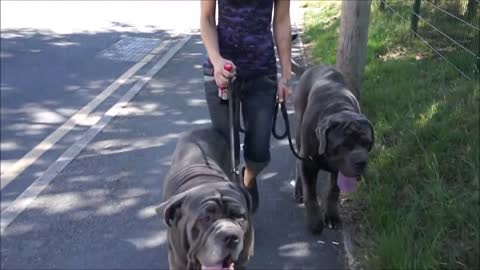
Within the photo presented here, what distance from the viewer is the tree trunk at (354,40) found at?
695cm

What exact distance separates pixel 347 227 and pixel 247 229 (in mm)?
1794

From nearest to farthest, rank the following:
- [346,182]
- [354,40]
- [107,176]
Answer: [346,182]
[107,176]
[354,40]

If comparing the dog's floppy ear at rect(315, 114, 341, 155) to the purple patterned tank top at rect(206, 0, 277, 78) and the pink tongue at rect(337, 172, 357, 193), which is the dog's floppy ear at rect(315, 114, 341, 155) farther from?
the purple patterned tank top at rect(206, 0, 277, 78)

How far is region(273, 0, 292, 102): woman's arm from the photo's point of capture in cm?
428

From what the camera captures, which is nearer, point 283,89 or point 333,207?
point 283,89

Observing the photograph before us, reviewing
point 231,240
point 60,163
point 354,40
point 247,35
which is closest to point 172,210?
point 231,240

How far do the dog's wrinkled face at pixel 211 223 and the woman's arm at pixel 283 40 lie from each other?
4.20ft

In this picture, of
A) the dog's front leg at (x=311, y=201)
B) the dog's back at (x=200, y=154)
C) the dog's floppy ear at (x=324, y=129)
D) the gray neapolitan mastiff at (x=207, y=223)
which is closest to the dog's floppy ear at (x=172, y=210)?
the gray neapolitan mastiff at (x=207, y=223)

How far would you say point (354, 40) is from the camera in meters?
7.03

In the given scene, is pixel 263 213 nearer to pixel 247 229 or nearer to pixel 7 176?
pixel 247 229

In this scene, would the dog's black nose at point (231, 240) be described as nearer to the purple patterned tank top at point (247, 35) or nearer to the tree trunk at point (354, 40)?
the purple patterned tank top at point (247, 35)

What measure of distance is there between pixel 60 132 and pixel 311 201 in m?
3.43

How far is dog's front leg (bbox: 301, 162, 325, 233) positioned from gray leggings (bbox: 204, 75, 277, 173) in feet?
1.65

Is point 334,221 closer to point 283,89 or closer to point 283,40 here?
point 283,89
